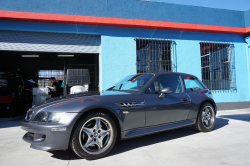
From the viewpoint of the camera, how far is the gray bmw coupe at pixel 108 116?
253 cm

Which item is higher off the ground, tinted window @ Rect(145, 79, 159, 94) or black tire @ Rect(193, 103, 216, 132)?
tinted window @ Rect(145, 79, 159, 94)

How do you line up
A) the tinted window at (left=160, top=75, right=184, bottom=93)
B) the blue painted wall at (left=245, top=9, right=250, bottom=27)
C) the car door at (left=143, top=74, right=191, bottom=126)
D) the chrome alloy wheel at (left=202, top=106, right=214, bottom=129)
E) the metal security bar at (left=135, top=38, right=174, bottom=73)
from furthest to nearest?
the blue painted wall at (left=245, top=9, right=250, bottom=27)
the metal security bar at (left=135, top=38, right=174, bottom=73)
the chrome alloy wheel at (left=202, top=106, right=214, bottom=129)
the tinted window at (left=160, top=75, right=184, bottom=93)
the car door at (left=143, top=74, right=191, bottom=126)

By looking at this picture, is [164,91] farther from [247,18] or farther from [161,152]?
[247,18]

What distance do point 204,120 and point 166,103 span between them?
1.42m

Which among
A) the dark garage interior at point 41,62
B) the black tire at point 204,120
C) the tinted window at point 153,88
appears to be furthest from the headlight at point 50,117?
the dark garage interior at point 41,62

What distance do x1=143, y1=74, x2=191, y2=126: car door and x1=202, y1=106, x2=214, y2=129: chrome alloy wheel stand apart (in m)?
0.72

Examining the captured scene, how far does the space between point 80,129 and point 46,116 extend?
520 mm

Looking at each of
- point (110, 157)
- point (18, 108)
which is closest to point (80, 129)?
point (110, 157)

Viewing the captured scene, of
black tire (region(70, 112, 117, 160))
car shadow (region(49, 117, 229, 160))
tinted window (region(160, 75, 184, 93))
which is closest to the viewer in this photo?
black tire (region(70, 112, 117, 160))

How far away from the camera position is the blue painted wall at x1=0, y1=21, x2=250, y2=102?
711 cm

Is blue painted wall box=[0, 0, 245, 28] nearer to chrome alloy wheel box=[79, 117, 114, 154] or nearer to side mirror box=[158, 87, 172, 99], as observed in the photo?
side mirror box=[158, 87, 172, 99]

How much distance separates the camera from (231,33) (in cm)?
860

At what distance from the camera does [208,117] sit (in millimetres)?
4312

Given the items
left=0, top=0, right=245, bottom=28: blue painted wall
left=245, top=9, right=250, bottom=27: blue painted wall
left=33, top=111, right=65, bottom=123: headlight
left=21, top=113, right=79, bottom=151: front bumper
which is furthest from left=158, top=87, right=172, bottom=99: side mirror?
left=245, top=9, right=250, bottom=27: blue painted wall
